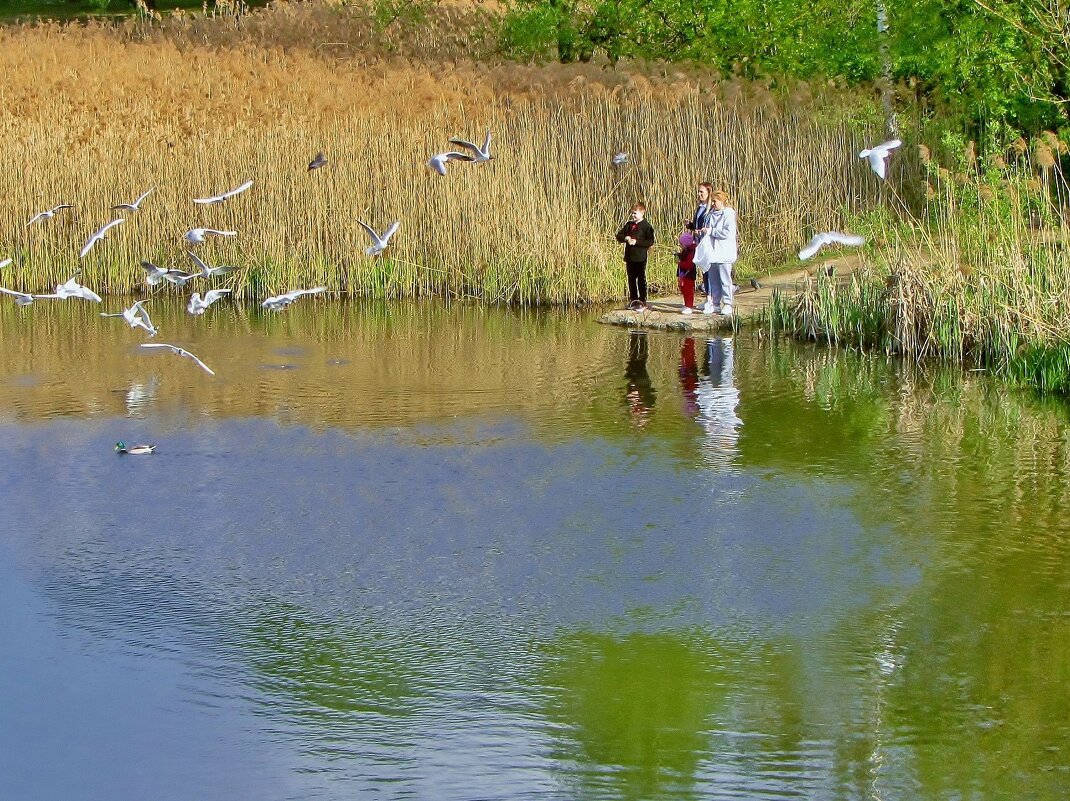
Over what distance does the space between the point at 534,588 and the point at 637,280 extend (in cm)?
967

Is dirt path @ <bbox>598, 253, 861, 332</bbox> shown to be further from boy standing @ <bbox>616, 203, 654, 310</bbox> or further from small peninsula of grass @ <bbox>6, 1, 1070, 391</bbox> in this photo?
small peninsula of grass @ <bbox>6, 1, 1070, 391</bbox>

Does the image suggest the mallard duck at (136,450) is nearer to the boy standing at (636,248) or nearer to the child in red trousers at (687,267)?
the child in red trousers at (687,267)

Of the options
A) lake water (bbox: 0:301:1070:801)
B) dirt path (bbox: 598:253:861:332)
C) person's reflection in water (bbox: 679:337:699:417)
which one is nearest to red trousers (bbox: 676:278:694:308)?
dirt path (bbox: 598:253:861:332)

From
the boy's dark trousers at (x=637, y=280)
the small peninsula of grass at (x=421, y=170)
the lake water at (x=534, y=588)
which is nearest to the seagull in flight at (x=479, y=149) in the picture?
the lake water at (x=534, y=588)

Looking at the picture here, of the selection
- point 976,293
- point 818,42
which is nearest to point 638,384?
point 976,293

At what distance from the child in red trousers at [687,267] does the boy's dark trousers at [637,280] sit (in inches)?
23.4

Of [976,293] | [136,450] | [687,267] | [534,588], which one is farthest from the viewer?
[687,267]

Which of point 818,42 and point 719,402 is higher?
point 818,42

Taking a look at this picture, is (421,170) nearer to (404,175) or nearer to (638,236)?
(404,175)

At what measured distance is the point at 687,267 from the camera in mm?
16188

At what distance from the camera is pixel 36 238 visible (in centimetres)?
1870

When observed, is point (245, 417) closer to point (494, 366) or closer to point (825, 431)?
point (494, 366)

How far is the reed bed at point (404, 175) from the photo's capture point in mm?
18547

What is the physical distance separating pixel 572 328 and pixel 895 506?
7.68 metres
